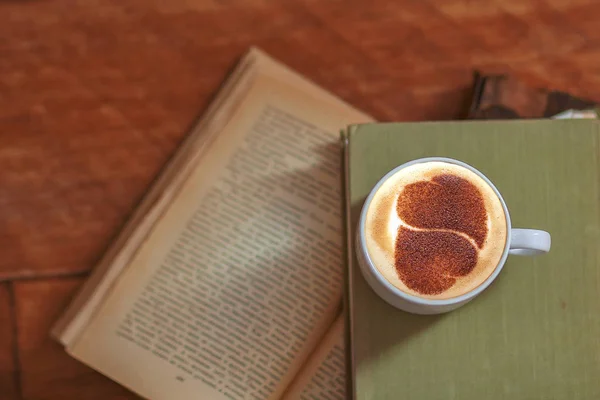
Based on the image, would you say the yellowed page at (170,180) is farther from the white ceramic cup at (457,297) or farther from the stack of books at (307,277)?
the white ceramic cup at (457,297)

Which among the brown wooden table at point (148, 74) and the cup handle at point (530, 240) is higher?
the cup handle at point (530, 240)

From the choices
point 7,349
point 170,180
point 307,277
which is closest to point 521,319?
point 307,277

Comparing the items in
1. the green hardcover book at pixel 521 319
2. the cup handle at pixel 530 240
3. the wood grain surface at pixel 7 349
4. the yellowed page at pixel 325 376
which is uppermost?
the cup handle at pixel 530 240

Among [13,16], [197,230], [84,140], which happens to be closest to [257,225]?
[197,230]

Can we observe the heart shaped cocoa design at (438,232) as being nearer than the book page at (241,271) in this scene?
Yes

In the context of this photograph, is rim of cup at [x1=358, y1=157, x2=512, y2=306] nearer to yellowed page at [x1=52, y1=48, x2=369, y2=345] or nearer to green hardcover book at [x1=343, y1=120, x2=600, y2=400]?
green hardcover book at [x1=343, y1=120, x2=600, y2=400]

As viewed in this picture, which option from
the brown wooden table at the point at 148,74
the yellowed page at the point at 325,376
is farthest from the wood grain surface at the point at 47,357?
the yellowed page at the point at 325,376

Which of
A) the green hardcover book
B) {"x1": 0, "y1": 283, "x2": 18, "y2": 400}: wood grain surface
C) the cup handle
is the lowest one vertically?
{"x1": 0, "y1": 283, "x2": 18, "y2": 400}: wood grain surface

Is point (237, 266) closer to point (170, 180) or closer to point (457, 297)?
point (170, 180)

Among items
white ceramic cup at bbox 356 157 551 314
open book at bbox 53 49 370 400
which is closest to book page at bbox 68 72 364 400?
open book at bbox 53 49 370 400
